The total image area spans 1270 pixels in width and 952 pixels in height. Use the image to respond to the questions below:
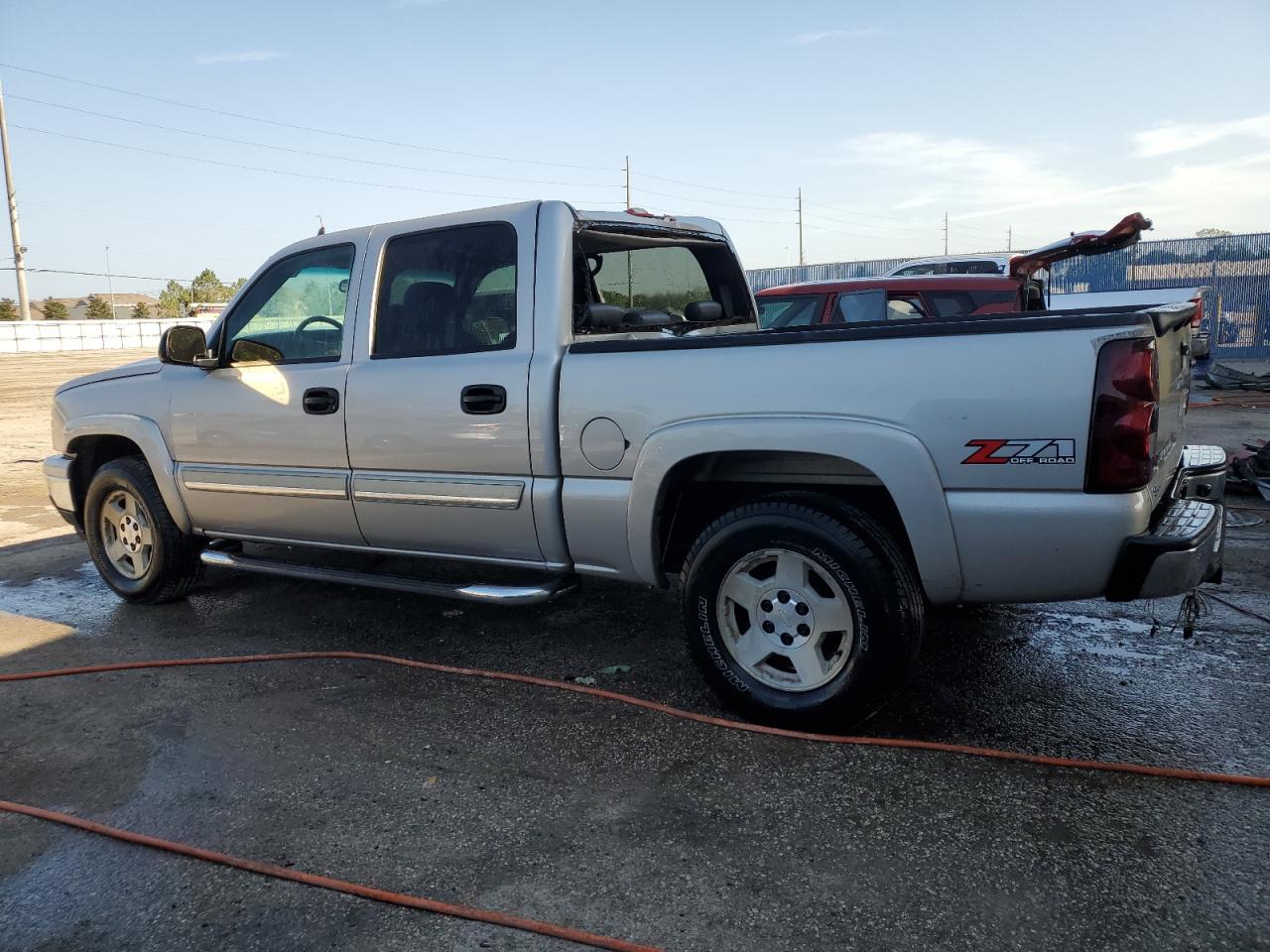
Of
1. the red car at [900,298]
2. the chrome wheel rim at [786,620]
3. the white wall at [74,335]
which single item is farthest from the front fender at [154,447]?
the white wall at [74,335]

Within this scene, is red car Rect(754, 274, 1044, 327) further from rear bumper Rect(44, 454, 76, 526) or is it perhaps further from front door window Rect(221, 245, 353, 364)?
rear bumper Rect(44, 454, 76, 526)

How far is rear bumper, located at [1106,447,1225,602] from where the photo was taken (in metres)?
2.88

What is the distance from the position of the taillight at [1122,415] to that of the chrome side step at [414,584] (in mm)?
2022

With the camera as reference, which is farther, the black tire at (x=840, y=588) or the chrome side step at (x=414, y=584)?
the chrome side step at (x=414, y=584)

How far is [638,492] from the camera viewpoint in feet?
11.6

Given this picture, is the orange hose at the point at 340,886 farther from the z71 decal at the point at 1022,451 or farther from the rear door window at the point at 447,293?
the rear door window at the point at 447,293

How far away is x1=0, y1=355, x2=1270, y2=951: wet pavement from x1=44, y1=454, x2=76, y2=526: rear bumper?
1092mm

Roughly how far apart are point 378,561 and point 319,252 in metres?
1.96

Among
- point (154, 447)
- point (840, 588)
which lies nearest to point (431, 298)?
point (154, 447)

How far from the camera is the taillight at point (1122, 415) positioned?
279 centimetres

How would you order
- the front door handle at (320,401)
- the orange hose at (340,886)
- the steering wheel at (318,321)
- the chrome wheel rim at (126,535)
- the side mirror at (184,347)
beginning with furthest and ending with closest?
the chrome wheel rim at (126,535)
the side mirror at (184,347)
the steering wheel at (318,321)
the front door handle at (320,401)
the orange hose at (340,886)

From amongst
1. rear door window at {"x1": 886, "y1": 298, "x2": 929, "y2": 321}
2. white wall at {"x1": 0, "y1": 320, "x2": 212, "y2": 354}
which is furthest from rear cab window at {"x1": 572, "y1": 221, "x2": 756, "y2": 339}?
white wall at {"x1": 0, "y1": 320, "x2": 212, "y2": 354}

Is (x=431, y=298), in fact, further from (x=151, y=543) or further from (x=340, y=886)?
(x=340, y=886)

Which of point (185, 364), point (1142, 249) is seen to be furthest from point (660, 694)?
point (1142, 249)
